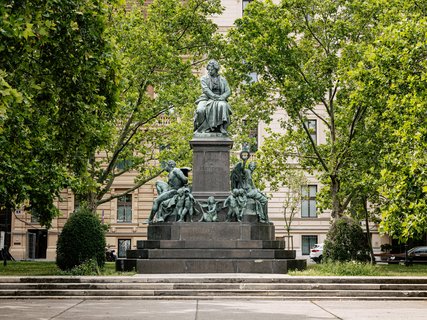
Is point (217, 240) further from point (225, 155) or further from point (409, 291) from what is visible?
point (409, 291)

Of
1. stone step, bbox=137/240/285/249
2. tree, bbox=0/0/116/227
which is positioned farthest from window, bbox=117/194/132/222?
tree, bbox=0/0/116/227

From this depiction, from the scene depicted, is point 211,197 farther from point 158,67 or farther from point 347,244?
point 158,67

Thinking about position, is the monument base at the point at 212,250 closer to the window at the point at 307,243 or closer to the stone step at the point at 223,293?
the stone step at the point at 223,293

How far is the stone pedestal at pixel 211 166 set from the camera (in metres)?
21.4

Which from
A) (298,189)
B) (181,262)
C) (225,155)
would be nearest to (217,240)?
(181,262)

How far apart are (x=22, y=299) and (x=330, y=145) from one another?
782 inches

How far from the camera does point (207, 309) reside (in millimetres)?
12492

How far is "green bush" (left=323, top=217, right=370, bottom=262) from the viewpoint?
21062 millimetres

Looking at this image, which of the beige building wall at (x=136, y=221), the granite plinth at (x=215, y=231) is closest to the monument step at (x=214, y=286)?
the granite plinth at (x=215, y=231)

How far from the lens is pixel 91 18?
13273mm

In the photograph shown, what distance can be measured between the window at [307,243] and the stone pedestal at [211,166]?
94.6 feet

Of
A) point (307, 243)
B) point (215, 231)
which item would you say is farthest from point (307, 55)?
point (307, 243)

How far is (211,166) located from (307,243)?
29233 mm

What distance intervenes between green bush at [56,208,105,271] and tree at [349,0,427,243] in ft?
29.1
